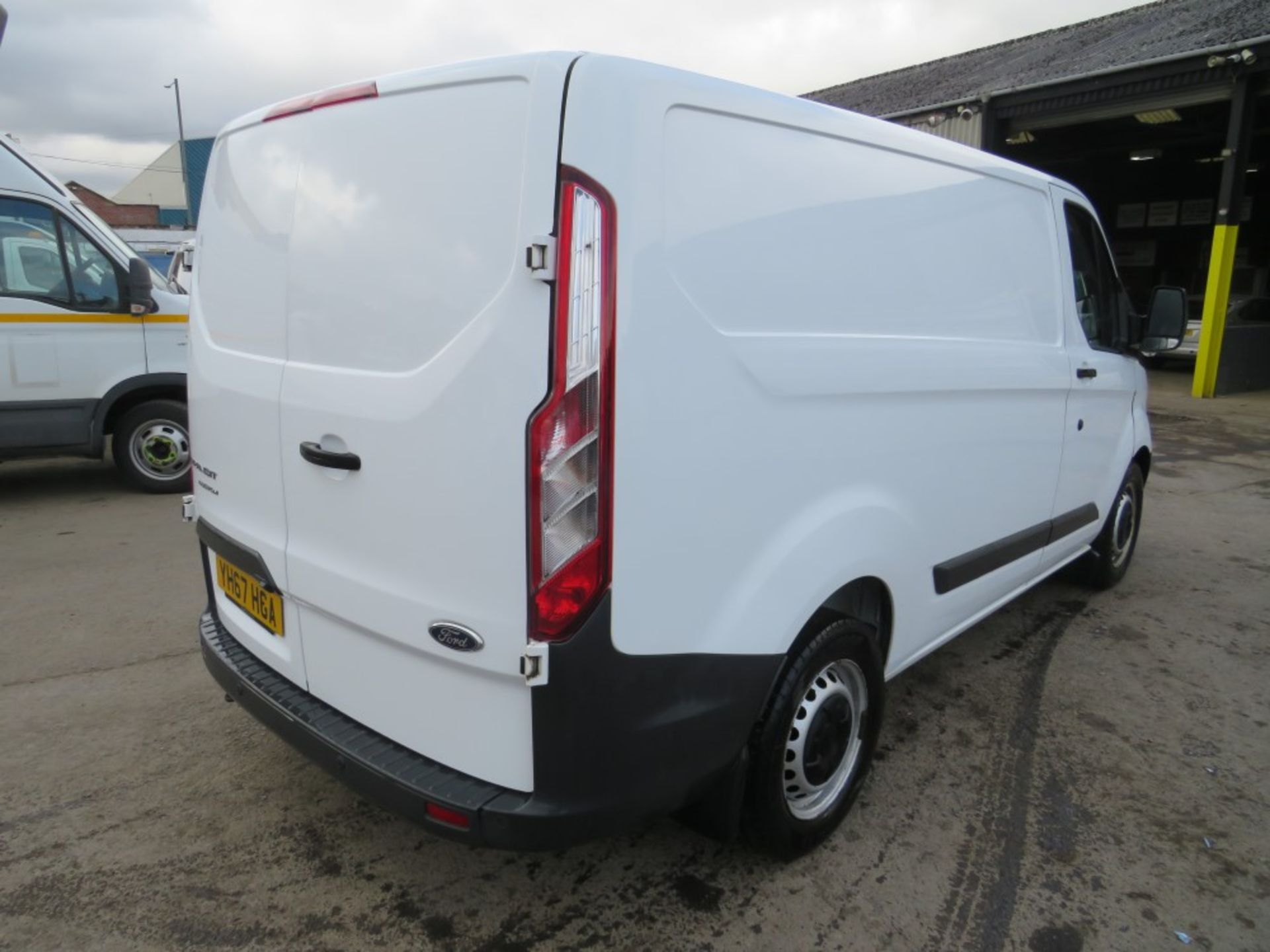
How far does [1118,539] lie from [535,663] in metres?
4.00

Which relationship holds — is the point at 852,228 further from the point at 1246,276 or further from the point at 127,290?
the point at 1246,276

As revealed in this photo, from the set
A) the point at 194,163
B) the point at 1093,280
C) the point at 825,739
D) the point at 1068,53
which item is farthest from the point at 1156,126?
the point at 194,163

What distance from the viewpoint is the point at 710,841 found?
2.48 metres

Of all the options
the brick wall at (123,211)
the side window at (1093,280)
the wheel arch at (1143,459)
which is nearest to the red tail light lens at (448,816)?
the side window at (1093,280)

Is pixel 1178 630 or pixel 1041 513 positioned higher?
pixel 1041 513

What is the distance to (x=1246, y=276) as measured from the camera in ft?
60.3

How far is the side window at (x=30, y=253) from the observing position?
18.6ft

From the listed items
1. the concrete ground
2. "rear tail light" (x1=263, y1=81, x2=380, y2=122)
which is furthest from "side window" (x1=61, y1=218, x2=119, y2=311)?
"rear tail light" (x1=263, y1=81, x2=380, y2=122)

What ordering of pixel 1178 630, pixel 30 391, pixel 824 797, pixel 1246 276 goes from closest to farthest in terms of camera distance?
pixel 824 797
pixel 1178 630
pixel 30 391
pixel 1246 276

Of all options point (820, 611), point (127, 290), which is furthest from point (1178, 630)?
point (127, 290)

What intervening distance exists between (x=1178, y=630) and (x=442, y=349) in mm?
3949

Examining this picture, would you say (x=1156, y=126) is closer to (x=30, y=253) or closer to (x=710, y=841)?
(x=30, y=253)

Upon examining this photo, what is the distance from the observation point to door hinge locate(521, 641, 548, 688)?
170 cm

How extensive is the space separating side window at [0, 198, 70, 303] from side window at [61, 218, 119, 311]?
0.06 meters
